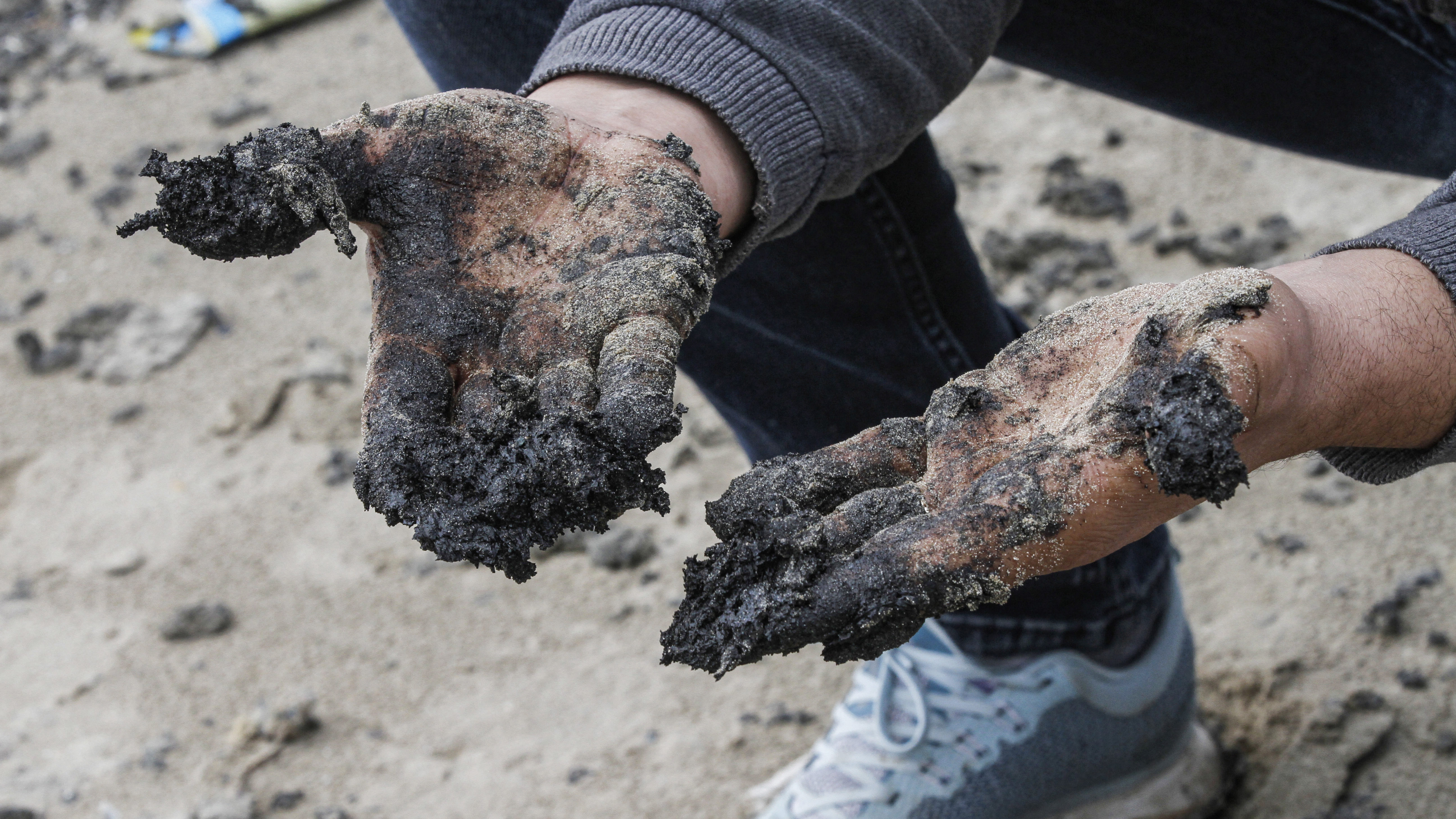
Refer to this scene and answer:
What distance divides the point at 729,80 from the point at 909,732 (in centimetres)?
111

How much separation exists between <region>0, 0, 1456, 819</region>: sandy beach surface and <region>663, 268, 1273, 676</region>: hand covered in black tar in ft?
3.57

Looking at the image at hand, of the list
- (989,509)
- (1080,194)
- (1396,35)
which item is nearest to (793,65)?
(989,509)

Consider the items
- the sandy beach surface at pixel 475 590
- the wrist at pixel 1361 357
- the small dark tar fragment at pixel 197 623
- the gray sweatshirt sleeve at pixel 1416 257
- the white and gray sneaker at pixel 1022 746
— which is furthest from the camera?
the small dark tar fragment at pixel 197 623

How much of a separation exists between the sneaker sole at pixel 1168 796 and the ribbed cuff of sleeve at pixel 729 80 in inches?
44.6

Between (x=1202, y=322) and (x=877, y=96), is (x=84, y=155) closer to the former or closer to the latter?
(x=877, y=96)

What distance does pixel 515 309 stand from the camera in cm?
130

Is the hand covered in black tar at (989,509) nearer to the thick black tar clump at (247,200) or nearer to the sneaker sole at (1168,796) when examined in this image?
the thick black tar clump at (247,200)

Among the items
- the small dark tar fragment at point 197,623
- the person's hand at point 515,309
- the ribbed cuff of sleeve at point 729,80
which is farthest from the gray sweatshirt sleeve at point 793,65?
the small dark tar fragment at point 197,623

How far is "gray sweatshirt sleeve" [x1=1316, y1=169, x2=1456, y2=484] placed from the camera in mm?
1260

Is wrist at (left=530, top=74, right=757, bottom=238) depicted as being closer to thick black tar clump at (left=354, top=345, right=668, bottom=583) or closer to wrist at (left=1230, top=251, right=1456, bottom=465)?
thick black tar clump at (left=354, top=345, right=668, bottom=583)

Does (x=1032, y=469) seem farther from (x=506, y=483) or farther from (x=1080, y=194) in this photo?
(x=1080, y=194)

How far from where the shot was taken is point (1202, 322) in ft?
3.59

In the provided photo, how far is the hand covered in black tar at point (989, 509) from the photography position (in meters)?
1.04

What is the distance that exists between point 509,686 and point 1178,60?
67.3 inches
